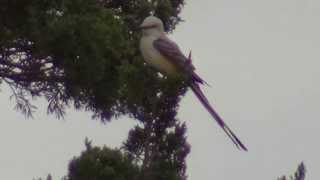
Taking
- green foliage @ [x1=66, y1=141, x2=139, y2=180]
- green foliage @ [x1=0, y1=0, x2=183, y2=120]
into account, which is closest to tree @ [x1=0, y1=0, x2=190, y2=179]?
green foliage @ [x1=0, y1=0, x2=183, y2=120]

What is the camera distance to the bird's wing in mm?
8472

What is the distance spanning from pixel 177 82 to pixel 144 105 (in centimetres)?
21

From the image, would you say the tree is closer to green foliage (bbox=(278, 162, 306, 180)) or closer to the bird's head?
the bird's head

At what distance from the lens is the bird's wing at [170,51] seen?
8472 millimetres

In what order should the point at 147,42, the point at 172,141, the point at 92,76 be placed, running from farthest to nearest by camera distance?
the point at 92,76
the point at 147,42
the point at 172,141

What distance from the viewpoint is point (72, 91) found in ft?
41.5

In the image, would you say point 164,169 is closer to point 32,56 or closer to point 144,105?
point 144,105

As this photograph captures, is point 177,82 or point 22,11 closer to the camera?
point 177,82

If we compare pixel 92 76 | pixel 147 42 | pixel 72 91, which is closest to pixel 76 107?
pixel 72 91

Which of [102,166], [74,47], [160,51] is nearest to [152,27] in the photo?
[160,51]

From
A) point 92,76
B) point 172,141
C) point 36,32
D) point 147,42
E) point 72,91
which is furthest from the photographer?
point 72,91

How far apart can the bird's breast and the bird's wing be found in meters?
0.02

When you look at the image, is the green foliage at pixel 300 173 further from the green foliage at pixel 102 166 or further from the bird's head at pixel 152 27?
the bird's head at pixel 152 27

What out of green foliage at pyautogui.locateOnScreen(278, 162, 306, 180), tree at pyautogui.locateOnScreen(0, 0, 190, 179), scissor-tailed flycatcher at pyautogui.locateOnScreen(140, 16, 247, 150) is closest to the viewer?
green foliage at pyautogui.locateOnScreen(278, 162, 306, 180)
